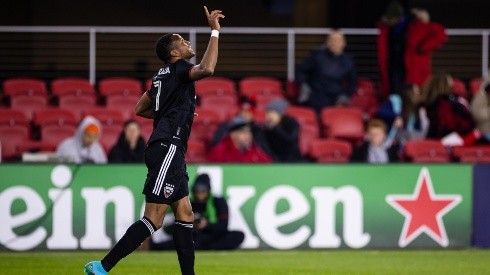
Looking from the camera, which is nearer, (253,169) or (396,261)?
(396,261)

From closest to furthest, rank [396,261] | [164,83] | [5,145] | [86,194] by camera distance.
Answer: [164,83]
[396,261]
[86,194]
[5,145]

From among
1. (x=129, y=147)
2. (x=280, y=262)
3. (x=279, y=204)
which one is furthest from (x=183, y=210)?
(x=129, y=147)

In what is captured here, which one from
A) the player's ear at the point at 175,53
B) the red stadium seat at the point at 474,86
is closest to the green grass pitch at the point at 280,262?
the player's ear at the point at 175,53

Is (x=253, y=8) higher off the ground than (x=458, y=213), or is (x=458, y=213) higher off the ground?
(x=253, y=8)

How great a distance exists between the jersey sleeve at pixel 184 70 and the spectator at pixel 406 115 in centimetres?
800

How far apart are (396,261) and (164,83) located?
480 cm

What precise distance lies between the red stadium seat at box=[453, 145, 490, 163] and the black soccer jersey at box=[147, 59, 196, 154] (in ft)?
25.7

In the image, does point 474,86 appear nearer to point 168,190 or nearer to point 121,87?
point 121,87

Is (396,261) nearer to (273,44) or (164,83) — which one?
(164,83)

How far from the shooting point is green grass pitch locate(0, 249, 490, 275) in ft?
42.3

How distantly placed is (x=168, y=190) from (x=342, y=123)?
8.40 meters

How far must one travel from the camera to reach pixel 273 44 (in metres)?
23.2

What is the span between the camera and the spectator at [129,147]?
16188mm

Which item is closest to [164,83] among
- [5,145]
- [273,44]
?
[5,145]
